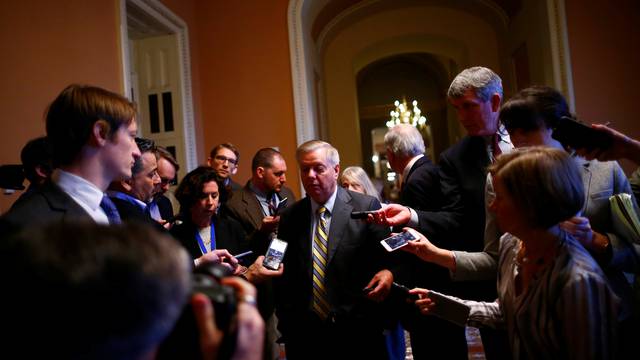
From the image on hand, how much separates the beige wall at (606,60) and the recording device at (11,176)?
5525 mm

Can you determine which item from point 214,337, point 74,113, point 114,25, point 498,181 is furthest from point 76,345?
point 114,25

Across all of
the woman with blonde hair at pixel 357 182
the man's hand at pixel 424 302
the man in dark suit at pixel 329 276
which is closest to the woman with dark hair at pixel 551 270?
the man's hand at pixel 424 302

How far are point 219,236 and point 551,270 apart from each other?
6.48 feet

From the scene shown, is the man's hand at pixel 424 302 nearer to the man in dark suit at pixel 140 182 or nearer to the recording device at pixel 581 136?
the recording device at pixel 581 136

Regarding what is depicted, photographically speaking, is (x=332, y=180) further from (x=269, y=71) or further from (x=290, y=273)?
(x=269, y=71)

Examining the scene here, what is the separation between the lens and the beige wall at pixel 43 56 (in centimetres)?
344

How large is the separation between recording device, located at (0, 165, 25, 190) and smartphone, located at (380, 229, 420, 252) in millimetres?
1976

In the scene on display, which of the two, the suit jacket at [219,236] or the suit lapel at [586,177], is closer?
the suit lapel at [586,177]

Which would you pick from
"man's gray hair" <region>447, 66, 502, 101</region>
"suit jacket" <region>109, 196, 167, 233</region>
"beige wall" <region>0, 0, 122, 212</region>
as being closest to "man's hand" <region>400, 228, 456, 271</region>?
"man's gray hair" <region>447, 66, 502, 101</region>

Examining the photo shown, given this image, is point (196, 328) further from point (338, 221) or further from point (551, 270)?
point (338, 221)

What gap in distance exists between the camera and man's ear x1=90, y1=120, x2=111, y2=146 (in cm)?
150

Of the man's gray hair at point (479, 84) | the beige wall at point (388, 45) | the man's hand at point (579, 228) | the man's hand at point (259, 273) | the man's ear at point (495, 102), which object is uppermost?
the beige wall at point (388, 45)

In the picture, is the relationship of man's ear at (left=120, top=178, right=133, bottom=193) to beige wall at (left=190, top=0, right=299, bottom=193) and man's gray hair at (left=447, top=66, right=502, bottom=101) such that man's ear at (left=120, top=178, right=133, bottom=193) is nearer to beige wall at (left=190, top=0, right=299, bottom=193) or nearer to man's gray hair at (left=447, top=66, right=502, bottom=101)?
man's gray hair at (left=447, top=66, right=502, bottom=101)

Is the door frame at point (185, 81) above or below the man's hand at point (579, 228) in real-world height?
above
